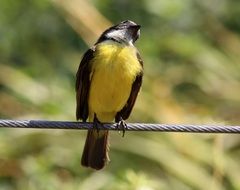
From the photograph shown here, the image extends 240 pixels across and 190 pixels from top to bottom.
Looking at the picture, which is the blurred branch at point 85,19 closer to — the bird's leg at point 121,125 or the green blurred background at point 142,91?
the green blurred background at point 142,91

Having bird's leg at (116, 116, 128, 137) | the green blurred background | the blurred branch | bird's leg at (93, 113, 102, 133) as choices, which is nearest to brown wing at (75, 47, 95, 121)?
bird's leg at (93, 113, 102, 133)

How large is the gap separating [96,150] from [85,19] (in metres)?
3.46

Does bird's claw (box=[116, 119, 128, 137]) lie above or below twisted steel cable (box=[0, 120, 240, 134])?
above

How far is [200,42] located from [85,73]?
4.10 metres

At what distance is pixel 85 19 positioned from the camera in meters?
10.8

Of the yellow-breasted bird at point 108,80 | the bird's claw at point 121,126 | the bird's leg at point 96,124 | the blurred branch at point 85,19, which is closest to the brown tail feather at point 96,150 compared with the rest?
the yellow-breasted bird at point 108,80

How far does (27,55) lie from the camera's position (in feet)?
37.1

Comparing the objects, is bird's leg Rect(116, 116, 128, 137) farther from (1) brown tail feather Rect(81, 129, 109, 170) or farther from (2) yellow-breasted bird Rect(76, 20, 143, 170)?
(1) brown tail feather Rect(81, 129, 109, 170)

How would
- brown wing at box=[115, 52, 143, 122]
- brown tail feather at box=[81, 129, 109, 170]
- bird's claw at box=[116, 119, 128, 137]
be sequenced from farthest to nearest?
brown tail feather at box=[81, 129, 109, 170], brown wing at box=[115, 52, 143, 122], bird's claw at box=[116, 119, 128, 137]

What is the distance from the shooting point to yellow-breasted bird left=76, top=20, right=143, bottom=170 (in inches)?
277

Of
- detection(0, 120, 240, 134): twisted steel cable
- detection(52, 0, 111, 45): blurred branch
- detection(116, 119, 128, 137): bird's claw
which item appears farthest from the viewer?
detection(52, 0, 111, 45): blurred branch

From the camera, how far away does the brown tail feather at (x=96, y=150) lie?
7441 millimetres

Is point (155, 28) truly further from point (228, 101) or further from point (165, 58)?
point (228, 101)

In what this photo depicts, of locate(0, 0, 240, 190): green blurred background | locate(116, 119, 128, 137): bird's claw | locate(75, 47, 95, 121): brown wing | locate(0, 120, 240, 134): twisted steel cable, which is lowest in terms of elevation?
locate(0, 120, 240, 134): twisted steel cable
